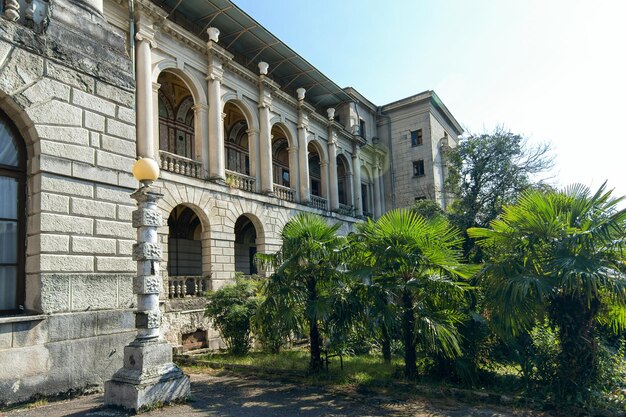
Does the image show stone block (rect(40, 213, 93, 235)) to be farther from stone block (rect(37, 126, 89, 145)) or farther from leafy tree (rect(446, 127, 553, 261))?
leafy tree (rect(446, 127, 553, 261))

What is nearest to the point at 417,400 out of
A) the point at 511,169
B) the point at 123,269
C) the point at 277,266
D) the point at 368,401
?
the point at 368,401

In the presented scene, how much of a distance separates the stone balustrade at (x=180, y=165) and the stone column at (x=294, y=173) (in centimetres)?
649

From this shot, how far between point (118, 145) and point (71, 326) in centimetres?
324

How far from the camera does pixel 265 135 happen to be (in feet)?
66.2

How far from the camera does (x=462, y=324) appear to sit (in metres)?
8.17

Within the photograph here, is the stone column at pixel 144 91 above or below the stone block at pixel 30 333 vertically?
above

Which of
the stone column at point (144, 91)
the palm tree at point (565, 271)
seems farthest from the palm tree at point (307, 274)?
the stone column at point (144, 91)

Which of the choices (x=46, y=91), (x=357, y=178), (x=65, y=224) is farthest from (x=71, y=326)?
(x=357, y=178)

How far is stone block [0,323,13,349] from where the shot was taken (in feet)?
20.8

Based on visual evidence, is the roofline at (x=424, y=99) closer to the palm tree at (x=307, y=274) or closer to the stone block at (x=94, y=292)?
the palm tree at (x=307, y=274)

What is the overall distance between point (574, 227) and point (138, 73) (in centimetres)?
1332

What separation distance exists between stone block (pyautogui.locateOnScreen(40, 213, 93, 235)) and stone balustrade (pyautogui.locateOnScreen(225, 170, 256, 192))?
10074mm

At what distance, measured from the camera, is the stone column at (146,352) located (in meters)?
6.18

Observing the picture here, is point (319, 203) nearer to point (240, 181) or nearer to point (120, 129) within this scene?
point (240, 181)
